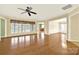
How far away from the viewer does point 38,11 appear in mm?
1875

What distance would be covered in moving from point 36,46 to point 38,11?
61 cm

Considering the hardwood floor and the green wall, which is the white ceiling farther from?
the hardwood floor

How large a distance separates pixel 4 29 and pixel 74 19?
4.00 feet

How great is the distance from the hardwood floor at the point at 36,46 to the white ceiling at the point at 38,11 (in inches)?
14.1

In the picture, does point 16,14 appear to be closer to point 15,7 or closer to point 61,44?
point 15,7

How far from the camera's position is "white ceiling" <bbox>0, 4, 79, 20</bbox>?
5.95 feet

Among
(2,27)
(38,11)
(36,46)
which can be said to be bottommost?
(36,46)

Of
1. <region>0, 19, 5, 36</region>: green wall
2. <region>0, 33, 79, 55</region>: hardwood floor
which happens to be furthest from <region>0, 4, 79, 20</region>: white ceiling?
<region>0, 33, 79, 55</region>: hardwood floor

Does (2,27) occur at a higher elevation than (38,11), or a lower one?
lower

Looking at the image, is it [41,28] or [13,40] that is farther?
[41,28]

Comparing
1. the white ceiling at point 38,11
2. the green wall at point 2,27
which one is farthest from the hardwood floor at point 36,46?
the white ceiling at point 38,11

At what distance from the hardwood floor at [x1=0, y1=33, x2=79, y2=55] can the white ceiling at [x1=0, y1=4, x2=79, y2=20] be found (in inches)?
14.1
